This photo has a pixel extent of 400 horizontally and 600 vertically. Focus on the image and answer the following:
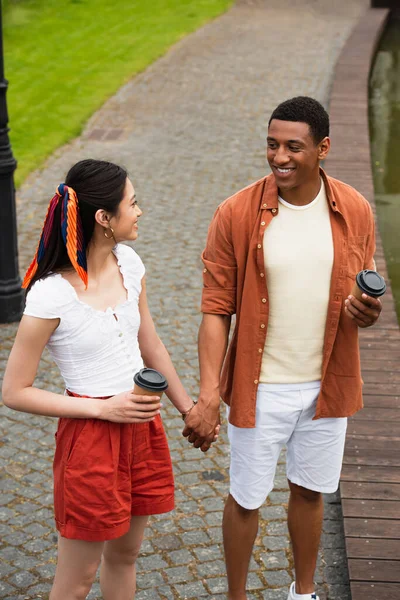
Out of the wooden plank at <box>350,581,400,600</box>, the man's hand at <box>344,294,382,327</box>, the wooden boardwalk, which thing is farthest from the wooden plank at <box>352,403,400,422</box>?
the man's hand at <box>344,294,382,327</box>

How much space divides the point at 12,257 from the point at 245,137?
5714 millimetres

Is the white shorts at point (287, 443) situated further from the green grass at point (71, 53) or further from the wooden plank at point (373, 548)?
the green grass at point (71, 53)

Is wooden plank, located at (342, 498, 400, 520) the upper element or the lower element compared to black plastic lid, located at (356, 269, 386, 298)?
lower

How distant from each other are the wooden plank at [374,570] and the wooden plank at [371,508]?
1.18 feet

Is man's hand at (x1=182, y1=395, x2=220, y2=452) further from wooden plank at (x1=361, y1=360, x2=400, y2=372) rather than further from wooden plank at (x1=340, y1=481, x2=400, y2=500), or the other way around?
wooden plank at (x1=361, y1=360, x2=400, y2=372)

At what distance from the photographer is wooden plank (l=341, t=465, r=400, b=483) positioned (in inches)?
196

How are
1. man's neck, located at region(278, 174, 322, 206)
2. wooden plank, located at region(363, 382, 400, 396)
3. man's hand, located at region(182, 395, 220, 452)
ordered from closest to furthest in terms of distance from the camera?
1. man's neck, located at region(278, 174, 322, 206)
2. man's hand, located at region(182, 395, 220, 452)
3. wooden plank, located at region(363, 382, 400, 396)

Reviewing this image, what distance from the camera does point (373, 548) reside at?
4414 mm

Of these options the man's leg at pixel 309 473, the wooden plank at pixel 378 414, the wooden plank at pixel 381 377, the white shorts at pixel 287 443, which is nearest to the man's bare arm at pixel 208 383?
the white shorts at pixel 287 443

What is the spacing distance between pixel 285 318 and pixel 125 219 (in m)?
0.75

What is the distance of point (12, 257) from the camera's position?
288 inches

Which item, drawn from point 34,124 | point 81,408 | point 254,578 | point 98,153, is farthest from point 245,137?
point 81,408

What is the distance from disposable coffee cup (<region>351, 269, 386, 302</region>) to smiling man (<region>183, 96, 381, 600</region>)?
0.12 feet

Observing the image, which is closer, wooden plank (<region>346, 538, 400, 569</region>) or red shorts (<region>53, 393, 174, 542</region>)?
red shorts (<region>53, 393, 174, 542</region>)
